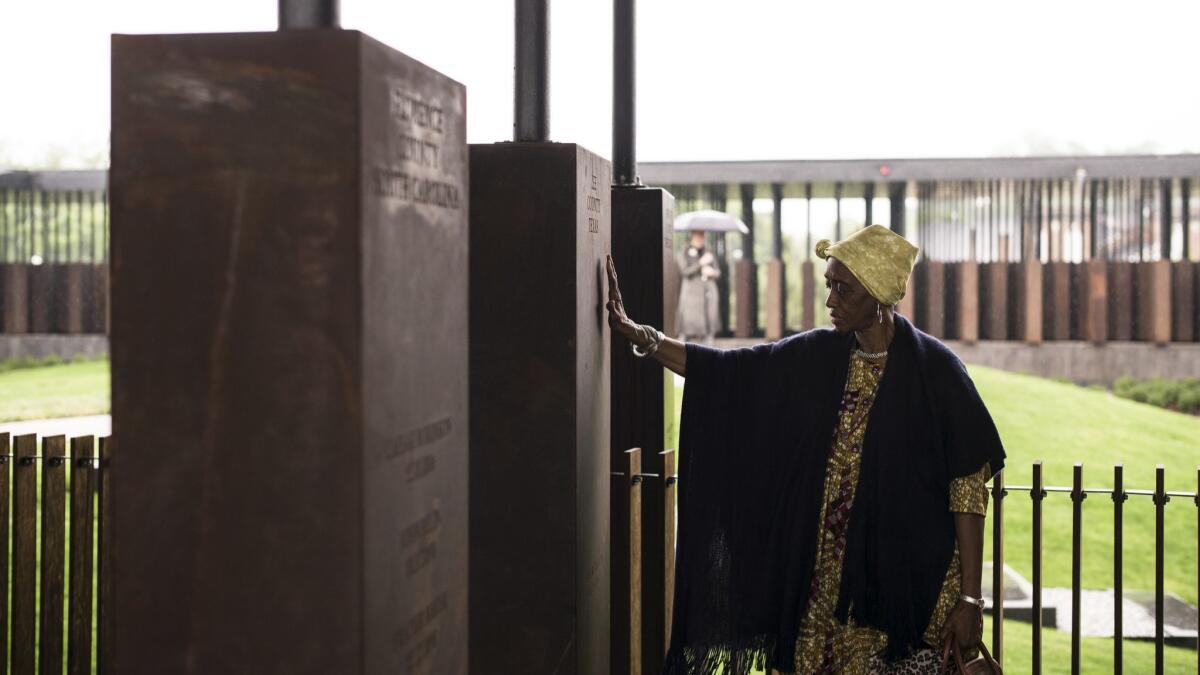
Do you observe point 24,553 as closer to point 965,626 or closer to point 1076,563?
point 965,626

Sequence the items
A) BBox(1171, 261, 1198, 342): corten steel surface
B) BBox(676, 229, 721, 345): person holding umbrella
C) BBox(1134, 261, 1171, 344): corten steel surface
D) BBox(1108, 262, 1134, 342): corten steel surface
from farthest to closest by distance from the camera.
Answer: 1. BBox(1108, 262, 1134, 342): corten steel surface
2. BBox(1171, 261, 1198, 342): corten steel surface
3. BBox(1134, 261, 1171, 344): corten steel surface
4. BBox(676, 229, 721, 345): person holding umbrella

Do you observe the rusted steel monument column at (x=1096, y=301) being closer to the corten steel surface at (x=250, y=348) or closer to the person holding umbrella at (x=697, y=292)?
the person holding umbrella at (x=697, y=292)

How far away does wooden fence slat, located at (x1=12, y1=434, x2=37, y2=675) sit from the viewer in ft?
17.5

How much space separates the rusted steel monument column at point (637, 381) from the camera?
17.0 feet

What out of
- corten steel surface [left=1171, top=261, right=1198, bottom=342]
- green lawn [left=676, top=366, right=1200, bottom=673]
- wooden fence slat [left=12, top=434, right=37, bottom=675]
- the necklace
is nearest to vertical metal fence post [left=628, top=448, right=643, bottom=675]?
the necklace

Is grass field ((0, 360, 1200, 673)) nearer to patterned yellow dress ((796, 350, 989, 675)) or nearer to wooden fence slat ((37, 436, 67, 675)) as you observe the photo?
patterned yellow dress ((796, 350, 989, 675))

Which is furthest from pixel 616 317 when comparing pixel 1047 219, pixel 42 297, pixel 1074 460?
pixel 42 297

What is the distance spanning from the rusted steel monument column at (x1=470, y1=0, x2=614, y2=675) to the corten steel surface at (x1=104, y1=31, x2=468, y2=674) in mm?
1310

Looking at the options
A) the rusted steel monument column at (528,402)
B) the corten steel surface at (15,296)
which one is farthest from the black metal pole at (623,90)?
the corten steel surface at (15,296)

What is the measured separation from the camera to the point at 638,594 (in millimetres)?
5246

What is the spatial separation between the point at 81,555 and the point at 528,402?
2.57 metres

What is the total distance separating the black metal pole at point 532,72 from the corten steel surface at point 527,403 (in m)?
0.19

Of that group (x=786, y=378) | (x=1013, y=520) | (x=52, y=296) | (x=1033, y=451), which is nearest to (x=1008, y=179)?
(x=1033, y=451)

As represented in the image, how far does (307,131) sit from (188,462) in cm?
61
